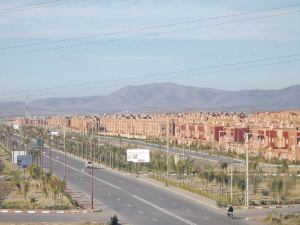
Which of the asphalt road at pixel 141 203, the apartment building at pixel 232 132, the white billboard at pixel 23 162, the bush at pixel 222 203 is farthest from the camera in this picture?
the apartment building at pixel 232 132

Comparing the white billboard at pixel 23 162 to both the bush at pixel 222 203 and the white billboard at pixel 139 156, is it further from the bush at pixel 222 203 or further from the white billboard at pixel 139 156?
the bush at pixel 222 203

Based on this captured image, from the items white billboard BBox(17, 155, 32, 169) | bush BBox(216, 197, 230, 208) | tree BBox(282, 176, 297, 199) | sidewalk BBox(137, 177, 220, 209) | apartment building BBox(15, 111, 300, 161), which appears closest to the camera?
bush BBox(216, 197, 230, 208)

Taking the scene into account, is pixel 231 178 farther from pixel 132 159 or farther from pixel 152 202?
pixel 132 159

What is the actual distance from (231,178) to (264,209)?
5.28 meters

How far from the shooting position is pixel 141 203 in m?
37.9

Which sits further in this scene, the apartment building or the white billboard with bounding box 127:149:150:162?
the apartment building

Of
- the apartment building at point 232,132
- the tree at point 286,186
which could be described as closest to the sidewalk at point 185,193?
the tree at point 286,186

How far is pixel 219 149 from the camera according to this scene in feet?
275

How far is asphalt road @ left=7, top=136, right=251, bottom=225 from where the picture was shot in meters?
31.3

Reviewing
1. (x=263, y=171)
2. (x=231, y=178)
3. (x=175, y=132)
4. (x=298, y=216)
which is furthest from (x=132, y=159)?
(x=175, y=132)

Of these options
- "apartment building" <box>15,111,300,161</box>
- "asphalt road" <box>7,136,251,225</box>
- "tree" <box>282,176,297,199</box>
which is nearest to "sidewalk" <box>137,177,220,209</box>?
"asphalt road" <box>7,136,251,225</box>

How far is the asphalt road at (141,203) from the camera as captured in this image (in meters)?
31.3

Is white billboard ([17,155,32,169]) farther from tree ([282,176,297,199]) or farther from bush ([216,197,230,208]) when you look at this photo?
tree ([282,176,297,199])

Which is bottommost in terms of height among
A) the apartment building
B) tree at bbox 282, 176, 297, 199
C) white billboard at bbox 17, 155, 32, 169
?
tree at bbox 282, 176, 297, 199
